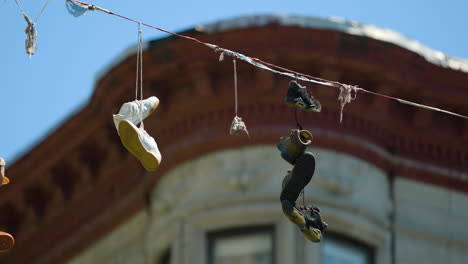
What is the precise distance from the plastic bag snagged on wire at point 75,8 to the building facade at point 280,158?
25.0ft

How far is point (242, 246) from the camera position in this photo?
24609mm

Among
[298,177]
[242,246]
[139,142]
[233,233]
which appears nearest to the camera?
[298,177]

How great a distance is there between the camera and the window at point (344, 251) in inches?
963

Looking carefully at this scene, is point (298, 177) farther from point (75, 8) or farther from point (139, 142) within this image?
point (75, 8)

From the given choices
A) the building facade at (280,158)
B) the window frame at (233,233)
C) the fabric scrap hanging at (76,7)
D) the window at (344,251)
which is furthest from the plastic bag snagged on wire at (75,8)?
the window at (344,251)

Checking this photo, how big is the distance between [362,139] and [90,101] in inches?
154

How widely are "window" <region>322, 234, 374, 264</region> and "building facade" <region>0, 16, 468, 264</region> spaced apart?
18mm

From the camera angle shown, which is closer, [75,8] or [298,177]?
[298,177]

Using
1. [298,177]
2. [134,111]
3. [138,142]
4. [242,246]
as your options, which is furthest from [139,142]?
[242,246]

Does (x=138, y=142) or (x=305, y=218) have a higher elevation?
(x=138, y=142)

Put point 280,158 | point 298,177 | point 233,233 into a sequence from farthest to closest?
point 280,158, point 233,233, point 298,177

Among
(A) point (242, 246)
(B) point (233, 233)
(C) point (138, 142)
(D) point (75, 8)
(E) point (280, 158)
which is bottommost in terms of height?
(C) point (138, 142)

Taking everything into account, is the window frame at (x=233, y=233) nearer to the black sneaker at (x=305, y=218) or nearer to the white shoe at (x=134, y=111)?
the white shoe at (x=134, y=111)

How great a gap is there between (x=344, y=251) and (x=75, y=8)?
8.28 m
